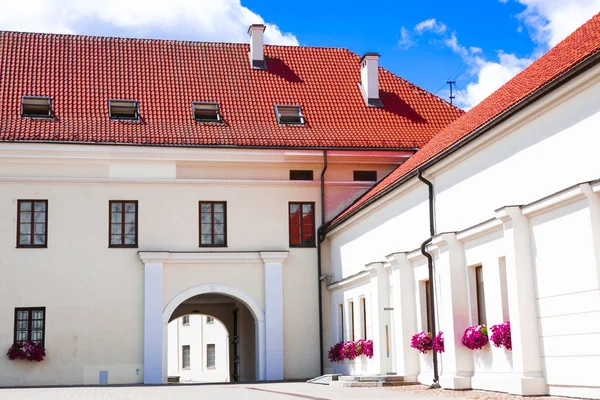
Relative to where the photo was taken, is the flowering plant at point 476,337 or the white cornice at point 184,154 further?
the white cornice at point 184,154

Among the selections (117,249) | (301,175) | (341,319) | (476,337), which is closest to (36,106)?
(117,249)

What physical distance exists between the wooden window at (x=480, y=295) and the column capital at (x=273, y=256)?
1135cm

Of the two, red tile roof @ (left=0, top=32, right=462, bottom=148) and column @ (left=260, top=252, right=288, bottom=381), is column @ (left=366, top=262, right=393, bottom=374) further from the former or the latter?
red tile roof @ (left=0, top=32, right=462, bottom=148)

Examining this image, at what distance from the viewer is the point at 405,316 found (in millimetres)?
21766

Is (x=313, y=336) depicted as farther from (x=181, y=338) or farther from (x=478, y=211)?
(x=181, y=338)

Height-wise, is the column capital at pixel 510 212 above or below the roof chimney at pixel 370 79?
below

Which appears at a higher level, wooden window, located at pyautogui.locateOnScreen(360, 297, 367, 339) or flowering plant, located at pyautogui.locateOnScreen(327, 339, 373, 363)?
wooden window, located at pyautogui.locateOnScreen(360, 297, 367, 339)

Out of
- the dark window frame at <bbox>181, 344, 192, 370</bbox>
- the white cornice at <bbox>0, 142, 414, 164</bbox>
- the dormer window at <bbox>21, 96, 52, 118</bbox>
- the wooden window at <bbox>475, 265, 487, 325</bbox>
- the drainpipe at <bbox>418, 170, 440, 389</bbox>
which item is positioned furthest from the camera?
the dark window frame at <bbox>181, 344, 192, 370</bbox>

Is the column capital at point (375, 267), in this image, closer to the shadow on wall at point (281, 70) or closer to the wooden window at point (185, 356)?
the shadow on wall at point (281, 70)

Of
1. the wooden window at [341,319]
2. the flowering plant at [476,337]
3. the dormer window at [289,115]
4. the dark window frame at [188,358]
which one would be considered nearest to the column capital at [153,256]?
the wooden window at [341,319]

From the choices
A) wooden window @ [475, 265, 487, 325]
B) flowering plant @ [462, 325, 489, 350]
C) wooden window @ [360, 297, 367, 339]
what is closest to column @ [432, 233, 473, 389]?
wooden window @ [475, 265, 487, 325]

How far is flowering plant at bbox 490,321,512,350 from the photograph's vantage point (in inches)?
647

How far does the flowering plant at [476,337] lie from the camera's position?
1756 centimetres

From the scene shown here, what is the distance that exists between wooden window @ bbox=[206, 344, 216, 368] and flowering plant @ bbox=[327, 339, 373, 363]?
2532cm
